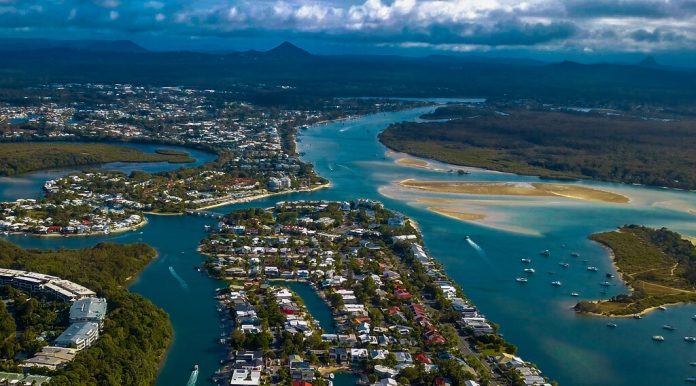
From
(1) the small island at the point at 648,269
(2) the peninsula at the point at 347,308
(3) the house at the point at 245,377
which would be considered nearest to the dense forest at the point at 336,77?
(2) the peninsula at the point at 347,308

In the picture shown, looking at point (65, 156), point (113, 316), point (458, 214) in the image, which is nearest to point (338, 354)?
point (113, 316)

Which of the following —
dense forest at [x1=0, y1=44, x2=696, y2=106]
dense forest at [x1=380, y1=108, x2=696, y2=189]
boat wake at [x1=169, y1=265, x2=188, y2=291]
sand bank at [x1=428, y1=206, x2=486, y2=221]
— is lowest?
boat wake at [x1=169, y1=265, x2=188, y2=291]

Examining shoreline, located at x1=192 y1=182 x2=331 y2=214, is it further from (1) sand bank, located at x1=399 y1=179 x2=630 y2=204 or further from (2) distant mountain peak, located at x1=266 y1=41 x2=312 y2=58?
(2) distant mountain peak, located at x1=266 y1=41 x2=312 y2=58

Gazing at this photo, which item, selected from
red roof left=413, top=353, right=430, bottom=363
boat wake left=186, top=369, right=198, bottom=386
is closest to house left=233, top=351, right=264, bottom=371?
A: boat wake left=186, top=369, right=198, bottom=386

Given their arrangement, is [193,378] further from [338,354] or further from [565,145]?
[565,145]

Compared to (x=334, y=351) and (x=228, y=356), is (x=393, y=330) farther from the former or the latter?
(x=228, y=356)

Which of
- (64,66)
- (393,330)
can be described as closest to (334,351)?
(393,330)

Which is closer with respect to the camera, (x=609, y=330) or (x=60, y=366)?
(x=60, y=366)
